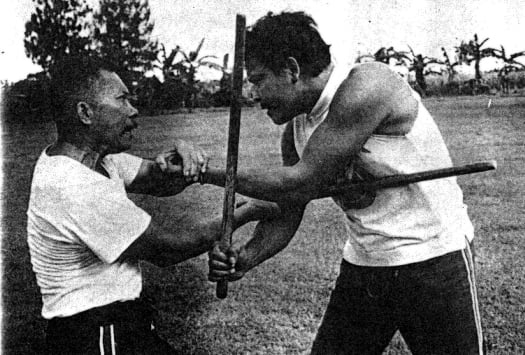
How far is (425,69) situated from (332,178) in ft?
35.8

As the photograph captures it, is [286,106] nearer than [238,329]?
Yes

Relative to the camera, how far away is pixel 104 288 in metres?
2.12

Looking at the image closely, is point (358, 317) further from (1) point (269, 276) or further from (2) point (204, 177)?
(1) point (269, 276)

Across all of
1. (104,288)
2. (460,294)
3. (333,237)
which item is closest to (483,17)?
(333,237)

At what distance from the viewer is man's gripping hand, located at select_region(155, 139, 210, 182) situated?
2.37 m

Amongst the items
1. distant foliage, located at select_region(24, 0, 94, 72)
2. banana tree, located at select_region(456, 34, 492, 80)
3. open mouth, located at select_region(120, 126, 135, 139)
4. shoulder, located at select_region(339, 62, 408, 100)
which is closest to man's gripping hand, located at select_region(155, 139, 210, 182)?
open mouth, located at select_region(120, 126, 135, 139)

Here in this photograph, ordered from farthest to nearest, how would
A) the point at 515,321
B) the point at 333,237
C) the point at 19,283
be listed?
1. the point at 333,237
2. the point at 19,283
3. the point at 515,321

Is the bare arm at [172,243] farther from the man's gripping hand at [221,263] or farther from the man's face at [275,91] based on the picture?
the man's face at [275,91]

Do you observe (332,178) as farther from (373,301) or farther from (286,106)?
(373,301)

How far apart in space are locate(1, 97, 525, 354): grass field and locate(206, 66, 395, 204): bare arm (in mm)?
539

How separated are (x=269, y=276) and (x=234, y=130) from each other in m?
2.76

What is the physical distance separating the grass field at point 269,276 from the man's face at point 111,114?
0.40 metres

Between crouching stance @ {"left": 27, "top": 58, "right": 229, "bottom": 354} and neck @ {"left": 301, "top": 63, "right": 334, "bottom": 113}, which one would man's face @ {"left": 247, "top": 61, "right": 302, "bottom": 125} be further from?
crouching stance @ {"left": 27, "top": 58, "right": 229, "bottom": 354}

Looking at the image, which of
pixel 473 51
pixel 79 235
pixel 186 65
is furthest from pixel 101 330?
pixel 473 51
